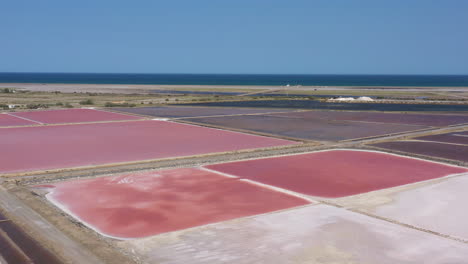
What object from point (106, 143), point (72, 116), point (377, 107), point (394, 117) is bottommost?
point (106, 143)

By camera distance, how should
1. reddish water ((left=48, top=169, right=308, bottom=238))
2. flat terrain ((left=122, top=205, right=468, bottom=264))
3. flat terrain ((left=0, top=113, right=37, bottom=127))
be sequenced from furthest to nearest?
1. flat terrain ((left=0, top=113, right=37, bottom=127))
2. reddish water ((left=48, top=169, right=308, bottom=238))
3. flat terrain ((left=122, top=205, right=468, bottom=264))

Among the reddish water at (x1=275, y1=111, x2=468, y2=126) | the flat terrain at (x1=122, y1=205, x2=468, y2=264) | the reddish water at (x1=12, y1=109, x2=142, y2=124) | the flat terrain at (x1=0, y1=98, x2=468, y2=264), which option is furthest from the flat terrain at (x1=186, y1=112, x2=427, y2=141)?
the flat terrain at (x1=122, y1=205, x2=468, y2=264)

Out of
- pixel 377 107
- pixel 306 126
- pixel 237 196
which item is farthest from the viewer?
pixel 377 107

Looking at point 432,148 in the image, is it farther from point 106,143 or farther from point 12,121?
point 12,121

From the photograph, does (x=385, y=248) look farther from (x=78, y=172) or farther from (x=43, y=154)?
(x=43, y=154)

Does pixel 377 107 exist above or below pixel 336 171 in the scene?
above

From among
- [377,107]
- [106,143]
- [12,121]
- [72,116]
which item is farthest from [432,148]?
[12,121]

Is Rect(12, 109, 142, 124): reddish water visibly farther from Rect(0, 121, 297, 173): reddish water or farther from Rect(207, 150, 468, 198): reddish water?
Rect(207, 150, 468, 198): reddish water
